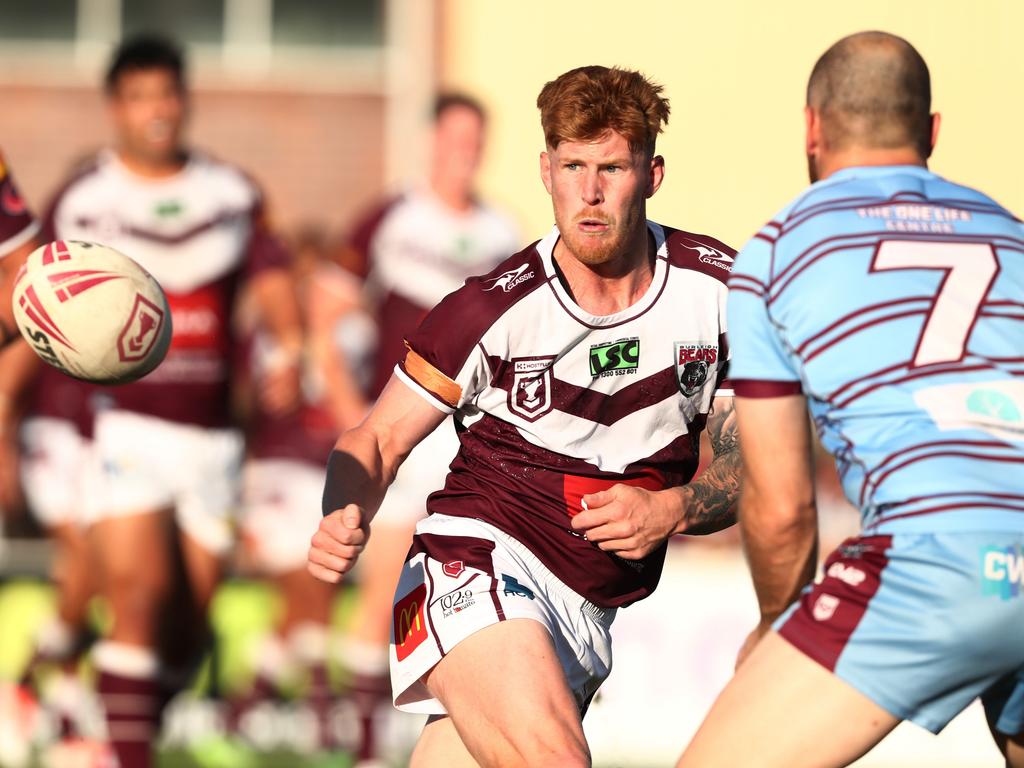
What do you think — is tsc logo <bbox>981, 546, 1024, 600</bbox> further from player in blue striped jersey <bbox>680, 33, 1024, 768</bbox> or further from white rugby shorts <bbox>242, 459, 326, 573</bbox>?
white rugby shorts <bbox>242, 459, 326, 573</bbox>

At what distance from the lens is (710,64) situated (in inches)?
708

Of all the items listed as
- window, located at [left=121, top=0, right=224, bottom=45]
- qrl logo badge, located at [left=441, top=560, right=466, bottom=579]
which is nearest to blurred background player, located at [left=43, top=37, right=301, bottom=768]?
qrl logo badge, located at [left=441, top=560, right=466, bottom=579]

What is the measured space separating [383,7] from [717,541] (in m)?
9.66

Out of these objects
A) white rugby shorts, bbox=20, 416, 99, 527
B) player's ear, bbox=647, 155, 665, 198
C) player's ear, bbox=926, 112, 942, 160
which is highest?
player's ear, bbox=926, 112, 942, 160

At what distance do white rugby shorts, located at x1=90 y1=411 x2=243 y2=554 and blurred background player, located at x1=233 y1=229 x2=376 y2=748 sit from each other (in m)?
0.85

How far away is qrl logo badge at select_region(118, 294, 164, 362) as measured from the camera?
196 inches

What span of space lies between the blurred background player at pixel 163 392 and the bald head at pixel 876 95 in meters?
4.25

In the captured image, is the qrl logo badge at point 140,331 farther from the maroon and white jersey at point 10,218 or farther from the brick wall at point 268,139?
the brick wall at point 268,139

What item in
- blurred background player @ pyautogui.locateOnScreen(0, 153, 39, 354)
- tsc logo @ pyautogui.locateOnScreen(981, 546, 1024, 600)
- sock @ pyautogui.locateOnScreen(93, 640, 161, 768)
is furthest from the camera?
sock @ pyautogui.locateOnScreen(93, 640, 161, 768)

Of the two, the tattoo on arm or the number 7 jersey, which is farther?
the tattoo on arm

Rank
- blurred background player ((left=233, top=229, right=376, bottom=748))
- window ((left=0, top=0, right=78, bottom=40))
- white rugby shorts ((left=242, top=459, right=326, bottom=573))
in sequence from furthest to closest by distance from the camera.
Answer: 1. window ((left=0, top=0, right=78, bottom=40))
2. white rugby shorts ((left=242, top=459, right=326, bottom=573))
3. blurred background player ((left=233, top=229, right=376, bottom=748))

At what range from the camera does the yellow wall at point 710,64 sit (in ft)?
58.7

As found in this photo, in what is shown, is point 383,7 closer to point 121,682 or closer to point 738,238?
point 738,238

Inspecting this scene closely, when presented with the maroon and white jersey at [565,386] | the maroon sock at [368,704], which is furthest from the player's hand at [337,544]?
the maroon sock at [368,704]
